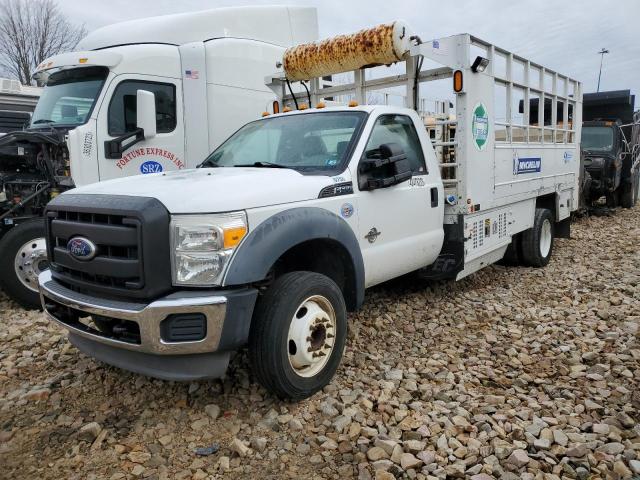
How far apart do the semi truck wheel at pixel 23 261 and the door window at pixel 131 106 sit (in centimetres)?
145

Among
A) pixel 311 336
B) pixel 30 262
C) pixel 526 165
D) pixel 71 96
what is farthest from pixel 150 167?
pixel 526 165

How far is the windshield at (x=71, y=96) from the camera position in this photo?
6.22m

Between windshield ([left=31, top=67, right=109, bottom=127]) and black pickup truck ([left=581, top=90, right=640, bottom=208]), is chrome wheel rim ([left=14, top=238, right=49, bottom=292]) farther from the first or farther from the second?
black pickup truck ([left=581, top=90, right=640, bottom=208])

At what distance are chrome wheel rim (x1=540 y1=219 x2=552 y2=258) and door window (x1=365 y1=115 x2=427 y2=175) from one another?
3352 millimetres

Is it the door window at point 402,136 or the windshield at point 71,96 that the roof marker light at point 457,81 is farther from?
the windshield at point 71,96

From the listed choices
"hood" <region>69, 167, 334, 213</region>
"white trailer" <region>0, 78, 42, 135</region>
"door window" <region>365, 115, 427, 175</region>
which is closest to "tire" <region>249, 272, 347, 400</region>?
"hood" <region>69, 167, 334, 213</region>

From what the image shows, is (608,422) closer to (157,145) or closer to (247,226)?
(247,226)

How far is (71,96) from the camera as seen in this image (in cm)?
638

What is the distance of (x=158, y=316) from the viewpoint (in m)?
2.91

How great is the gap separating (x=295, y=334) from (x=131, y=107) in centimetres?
428

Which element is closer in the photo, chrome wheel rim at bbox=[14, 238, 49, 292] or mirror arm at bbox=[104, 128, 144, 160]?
chrome wheel rim at bbox=[14, 238, 49, 292]

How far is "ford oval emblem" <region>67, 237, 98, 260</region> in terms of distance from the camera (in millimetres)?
3133

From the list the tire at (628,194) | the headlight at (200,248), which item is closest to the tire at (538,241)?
the headlight at (200,248)

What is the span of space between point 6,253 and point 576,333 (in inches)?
216
